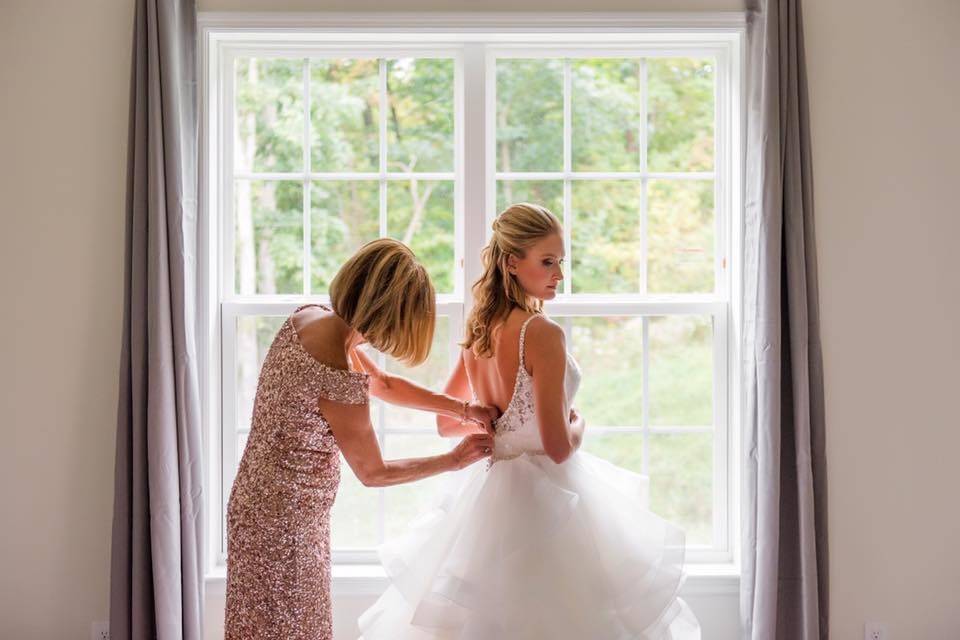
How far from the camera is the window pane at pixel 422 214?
3.17 meters

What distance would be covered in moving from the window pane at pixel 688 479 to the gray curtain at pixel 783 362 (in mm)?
417

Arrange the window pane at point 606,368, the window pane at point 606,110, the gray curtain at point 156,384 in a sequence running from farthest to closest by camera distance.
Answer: the window pane at point 606,368, the window pane at point 606,110, the gray curtain at point 156,384

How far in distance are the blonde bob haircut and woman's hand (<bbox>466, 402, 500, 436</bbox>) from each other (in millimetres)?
293

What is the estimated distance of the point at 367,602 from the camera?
2885 mm

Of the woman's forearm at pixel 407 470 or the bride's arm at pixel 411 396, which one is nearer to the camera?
the woman's forearm at pixel 407 470

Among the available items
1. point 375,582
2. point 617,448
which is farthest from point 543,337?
point 375,582

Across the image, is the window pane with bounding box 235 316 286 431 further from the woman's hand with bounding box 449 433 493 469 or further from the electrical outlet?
the woman's hand with bounding box 449 433 493 469

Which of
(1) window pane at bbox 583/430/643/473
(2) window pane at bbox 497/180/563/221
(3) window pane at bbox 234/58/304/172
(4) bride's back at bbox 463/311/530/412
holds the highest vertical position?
(3) window pane at bbox 234/58/304/172

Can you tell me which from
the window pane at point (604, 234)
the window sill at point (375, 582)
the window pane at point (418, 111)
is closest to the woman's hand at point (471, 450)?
the window sill at point (375, 582)

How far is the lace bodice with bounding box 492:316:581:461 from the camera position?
7.35ft

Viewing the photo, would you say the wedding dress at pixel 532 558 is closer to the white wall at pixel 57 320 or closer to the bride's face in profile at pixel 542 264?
the bride's face in profile at pixel 542 264

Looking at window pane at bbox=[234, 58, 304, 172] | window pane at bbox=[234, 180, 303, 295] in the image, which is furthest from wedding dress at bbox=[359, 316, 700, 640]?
window pane at bbox=[234, 58, 304, 172]

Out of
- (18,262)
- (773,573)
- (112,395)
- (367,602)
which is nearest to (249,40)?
(18,262)

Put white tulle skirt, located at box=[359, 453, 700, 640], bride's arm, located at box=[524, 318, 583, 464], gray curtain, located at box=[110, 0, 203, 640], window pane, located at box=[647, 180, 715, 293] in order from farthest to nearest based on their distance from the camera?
window pane, located at box=[647, 180, 715, 293] → gray curtain, located at box=[110, 0, 203, 640] → bride's arm, located at box=[524, 318, 583, 464] → white tulle skirt, located at box=[359, 453, 700, 640]
